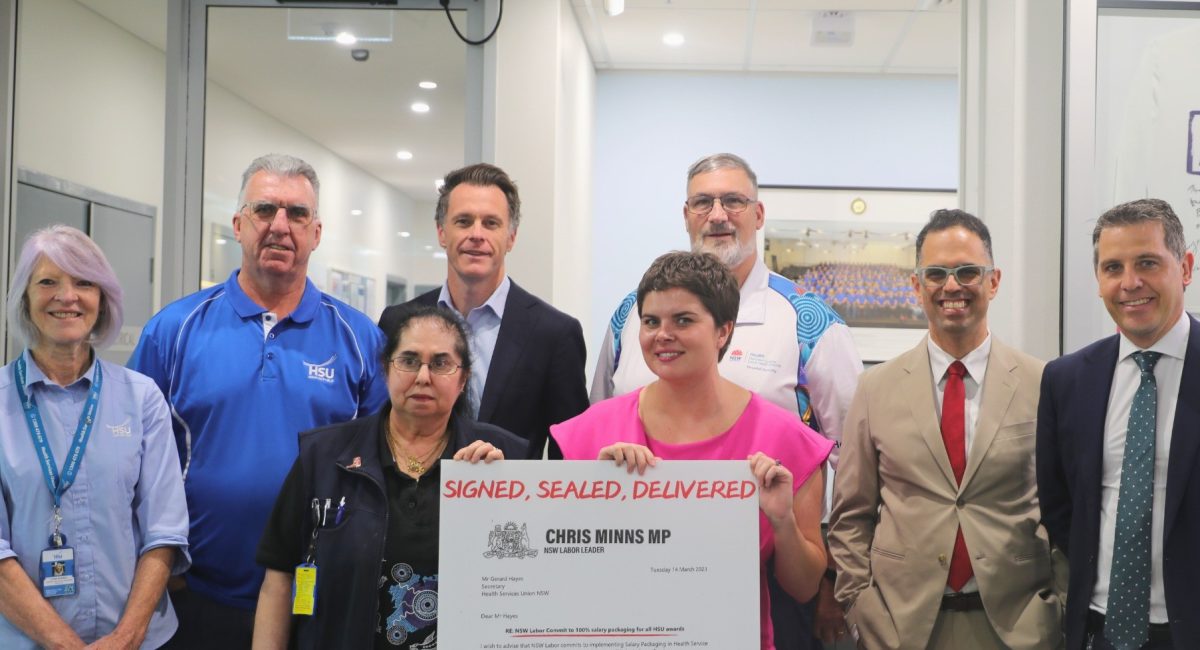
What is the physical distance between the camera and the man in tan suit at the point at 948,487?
2162 mm

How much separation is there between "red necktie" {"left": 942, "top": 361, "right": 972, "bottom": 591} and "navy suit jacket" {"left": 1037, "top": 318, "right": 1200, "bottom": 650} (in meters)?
0.17

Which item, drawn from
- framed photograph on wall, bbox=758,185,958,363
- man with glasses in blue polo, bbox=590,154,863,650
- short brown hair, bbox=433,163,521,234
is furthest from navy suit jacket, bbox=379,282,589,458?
framed photograph on wall, bbox=758,185,958,363

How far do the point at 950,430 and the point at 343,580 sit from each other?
4.61 feet

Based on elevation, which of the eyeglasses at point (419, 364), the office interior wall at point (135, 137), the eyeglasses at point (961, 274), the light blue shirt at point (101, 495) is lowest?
the light blue shirt at point (101, 495)

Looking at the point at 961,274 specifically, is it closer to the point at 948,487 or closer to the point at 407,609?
the point at 948,487

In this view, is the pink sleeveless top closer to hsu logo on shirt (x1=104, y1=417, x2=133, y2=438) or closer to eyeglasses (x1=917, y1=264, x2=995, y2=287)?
eyeglasses (x1=917, y1=264, x2=995, y2=287)

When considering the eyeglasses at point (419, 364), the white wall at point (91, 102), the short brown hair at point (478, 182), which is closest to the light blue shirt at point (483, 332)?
the short brown hair at point (478, 182)

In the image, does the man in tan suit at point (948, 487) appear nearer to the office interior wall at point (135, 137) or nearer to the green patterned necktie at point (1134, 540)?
the green patterned necktie at point (1134, 540)

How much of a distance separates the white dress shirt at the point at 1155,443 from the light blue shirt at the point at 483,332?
150 centimetres

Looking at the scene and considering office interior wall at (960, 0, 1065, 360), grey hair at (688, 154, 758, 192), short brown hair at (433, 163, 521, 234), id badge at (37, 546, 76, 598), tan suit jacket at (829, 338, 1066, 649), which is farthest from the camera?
office interior wall at (960, 0, 1065, 360)


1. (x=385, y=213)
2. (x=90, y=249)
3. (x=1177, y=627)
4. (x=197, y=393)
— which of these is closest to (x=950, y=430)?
(x=1177, y=627)

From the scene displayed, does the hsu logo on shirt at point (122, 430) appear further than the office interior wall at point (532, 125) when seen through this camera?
No

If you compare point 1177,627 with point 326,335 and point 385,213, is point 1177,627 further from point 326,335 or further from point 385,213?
point 385,213

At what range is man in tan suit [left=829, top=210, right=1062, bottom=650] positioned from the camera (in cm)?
216
